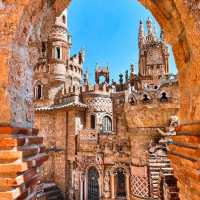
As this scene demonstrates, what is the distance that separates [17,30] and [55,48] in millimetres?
22724

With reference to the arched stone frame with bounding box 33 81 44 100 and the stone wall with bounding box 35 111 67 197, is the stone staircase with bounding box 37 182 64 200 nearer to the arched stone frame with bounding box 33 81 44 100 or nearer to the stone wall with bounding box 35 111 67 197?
the stone wall with bounding box 35 111 67 197

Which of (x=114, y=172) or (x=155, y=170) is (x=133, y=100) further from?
(x=114, y=172)

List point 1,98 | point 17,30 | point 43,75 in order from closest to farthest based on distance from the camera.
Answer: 1. point 1,98
2. point 17,30
3. point 43,75

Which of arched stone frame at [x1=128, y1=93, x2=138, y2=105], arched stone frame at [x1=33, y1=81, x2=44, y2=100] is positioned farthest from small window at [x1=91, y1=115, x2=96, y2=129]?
arched stone frame at [x1=128, y1=93, x2=138, y2=105]

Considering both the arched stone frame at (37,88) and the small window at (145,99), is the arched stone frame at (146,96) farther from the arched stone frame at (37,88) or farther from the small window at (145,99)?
the arched stone frame at (37,88)

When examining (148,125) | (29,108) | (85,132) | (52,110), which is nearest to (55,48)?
(52,110)

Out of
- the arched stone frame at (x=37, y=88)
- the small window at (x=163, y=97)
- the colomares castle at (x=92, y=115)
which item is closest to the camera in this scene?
the colomares castle at (x=92, y=115)

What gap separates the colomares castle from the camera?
2.41 m

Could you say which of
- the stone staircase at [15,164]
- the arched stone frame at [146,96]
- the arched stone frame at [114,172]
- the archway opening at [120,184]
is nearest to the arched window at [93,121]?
the arched stone frame at [114,172]

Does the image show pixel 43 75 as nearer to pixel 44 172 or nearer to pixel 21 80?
pixel 44 172

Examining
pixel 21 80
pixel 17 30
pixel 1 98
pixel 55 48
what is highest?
pixel 55 48

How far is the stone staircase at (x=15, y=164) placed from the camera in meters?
2.10

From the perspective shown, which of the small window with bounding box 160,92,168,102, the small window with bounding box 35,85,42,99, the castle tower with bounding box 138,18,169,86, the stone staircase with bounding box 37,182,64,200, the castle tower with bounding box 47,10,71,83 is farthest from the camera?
the castle tower with bounding box 138,18,169,86

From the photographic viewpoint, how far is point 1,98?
239 centimetres
